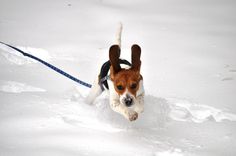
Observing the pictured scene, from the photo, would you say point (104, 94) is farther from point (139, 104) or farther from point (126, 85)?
point (126, 85)

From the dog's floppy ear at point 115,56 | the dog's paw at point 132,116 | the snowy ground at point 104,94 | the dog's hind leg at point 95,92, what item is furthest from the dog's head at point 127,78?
the dog's hind leg at point 95,92

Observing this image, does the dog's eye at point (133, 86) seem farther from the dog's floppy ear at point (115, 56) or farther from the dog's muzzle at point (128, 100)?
the dog's floppy ear at point (115, 56)

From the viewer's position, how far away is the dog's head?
11.3 ft

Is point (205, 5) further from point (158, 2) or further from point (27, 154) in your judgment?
point (27, 154)

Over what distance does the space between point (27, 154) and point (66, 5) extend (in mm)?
6481

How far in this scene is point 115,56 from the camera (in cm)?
351

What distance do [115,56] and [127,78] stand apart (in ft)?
0.75

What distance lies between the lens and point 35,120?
11.7ft

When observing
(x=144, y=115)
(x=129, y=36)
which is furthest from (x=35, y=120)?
(x=129, y=36)

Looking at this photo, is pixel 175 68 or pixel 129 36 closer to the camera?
pixel 175 68

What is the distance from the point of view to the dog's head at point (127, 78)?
135 inches

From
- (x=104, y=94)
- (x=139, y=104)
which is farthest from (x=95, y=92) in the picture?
(x=139, y=104)

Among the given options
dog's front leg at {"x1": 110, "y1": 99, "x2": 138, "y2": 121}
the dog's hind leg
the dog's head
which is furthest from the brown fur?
the dog's hind leg

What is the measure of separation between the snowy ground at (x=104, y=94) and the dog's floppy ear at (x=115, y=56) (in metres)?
0.58
